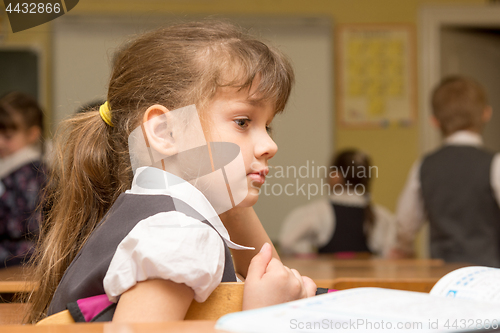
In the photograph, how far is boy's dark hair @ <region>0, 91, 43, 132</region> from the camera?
69.7 inches

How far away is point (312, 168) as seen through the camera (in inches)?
29.8

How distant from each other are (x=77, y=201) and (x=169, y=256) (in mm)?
282

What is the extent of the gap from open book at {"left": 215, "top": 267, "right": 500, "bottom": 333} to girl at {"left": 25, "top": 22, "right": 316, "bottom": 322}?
5.0 inches

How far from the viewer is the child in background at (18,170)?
1638mm

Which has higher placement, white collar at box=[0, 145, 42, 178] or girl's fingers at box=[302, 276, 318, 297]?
girl's fingers at box=[302, 276, 318, 297]

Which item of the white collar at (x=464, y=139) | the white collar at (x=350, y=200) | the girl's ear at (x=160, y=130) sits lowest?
the white collar at (x=350, y=200)

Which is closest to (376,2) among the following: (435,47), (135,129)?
(435,47)

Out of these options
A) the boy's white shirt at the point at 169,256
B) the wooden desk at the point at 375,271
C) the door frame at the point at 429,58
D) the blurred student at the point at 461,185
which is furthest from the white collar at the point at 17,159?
the door frame at the point at 429,58

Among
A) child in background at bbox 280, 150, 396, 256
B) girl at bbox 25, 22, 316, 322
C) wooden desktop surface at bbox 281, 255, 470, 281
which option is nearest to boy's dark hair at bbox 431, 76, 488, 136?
child in background at bbox 280, 150, 396, 256

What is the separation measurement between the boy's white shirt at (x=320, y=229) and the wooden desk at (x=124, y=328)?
1520 mm

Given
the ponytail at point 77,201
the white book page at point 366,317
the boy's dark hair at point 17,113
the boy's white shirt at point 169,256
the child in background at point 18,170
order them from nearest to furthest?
the white book page at point 366,317 < the boy's white shirt at point 169,256 < the ponytail at point 77,201 < the child in background at point 18,170 < the boy's dark hair at point 17,113

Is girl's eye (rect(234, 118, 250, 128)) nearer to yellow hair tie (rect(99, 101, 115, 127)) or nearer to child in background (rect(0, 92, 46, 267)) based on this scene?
yellow hair tie (rect(99, 101, 115, 127))

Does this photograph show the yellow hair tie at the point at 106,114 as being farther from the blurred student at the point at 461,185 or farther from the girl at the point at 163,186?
the blurred student at the point at 461,185

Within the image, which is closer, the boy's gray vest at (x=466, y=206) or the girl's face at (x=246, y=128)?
the girl's face at (x=246, y=128)
